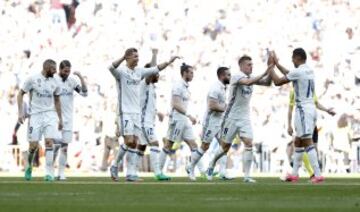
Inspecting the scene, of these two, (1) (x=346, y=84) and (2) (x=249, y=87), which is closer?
(2) (x=249, y=87)

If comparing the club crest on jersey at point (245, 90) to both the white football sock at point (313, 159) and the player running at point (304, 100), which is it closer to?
the player running at point (304, 100)

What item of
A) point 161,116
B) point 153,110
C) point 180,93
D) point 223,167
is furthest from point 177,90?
point 161,116

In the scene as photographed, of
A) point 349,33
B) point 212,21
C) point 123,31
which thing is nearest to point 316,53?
point 349,33

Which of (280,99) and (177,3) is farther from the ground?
(177,3)

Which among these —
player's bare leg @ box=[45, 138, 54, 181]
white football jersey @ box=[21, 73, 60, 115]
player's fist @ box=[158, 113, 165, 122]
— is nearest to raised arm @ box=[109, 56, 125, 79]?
white football jersey @ box=[21, 73, 60, 115]

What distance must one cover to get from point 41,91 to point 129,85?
95.4 inches

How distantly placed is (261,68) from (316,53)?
2003mm

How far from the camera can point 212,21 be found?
45.9 metres

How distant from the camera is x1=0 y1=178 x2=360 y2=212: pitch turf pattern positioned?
1538 cm

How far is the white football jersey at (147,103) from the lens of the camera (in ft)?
90.8

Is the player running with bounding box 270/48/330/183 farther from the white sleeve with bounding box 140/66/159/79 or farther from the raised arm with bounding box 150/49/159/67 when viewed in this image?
the raised arm with bounding box 150/49/159/67

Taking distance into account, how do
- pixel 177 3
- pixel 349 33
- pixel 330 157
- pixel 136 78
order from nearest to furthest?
pixel 136 78 → pixel 330 157 → pixel 349 33 → pixel 177 3

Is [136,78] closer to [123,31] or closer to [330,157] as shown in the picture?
[330,157]

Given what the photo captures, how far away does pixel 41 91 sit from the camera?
88.2ft
